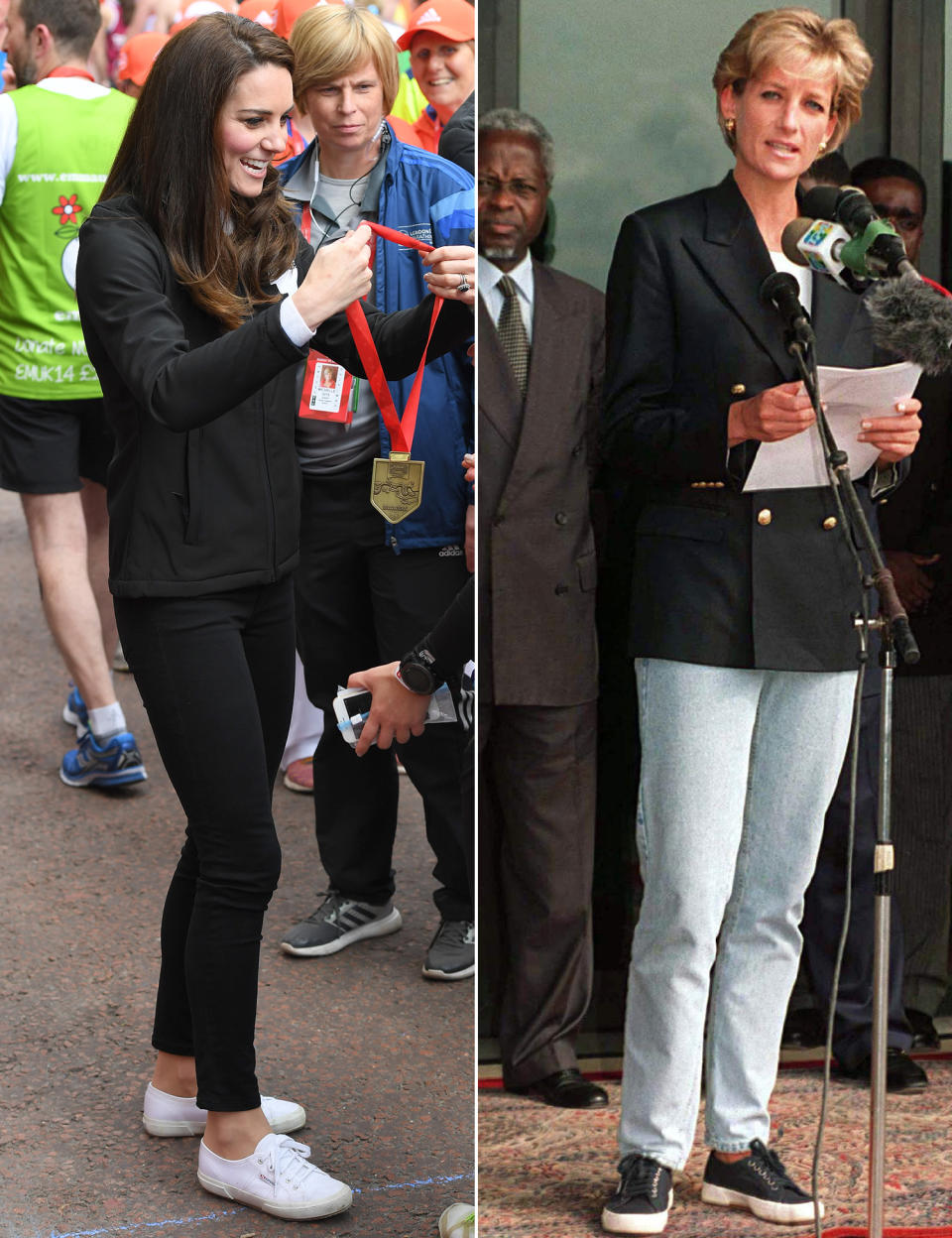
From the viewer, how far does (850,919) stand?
207 cm

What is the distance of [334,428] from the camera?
7.82ft

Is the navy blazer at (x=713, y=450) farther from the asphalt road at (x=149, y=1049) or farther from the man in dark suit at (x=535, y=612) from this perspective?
the asphalt road at (x=149, y=1049)

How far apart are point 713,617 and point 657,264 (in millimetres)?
434

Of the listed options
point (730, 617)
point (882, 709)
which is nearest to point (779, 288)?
point (730, 617)

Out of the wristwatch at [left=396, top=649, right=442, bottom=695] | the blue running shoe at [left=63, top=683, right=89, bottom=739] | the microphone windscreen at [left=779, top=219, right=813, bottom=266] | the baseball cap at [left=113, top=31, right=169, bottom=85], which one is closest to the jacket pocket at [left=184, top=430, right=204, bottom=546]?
the wristwatch at [left=396, top=649, right=442, bottom=695]

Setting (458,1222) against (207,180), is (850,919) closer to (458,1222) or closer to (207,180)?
(458,1222)

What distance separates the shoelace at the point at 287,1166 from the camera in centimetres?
251

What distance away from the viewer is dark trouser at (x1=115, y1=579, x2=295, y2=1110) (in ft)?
7.83

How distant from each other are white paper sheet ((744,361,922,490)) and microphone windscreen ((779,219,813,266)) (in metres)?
0.13

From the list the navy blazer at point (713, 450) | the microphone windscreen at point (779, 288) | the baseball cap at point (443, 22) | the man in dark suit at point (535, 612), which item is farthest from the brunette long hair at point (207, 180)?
the microphone windscreen at point (779, 288)

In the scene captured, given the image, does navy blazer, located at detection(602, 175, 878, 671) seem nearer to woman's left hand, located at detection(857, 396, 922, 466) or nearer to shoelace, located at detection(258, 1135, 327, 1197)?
woman's left hand, located at detection(857, 396, 922, 466)

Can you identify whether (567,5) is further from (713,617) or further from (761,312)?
(713,617)

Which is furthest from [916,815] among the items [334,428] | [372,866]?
[372,866]

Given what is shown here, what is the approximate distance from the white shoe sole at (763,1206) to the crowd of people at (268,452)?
16.4 inches
